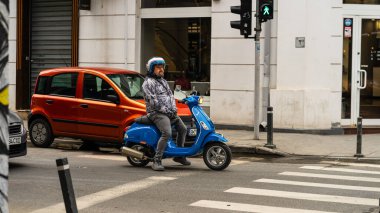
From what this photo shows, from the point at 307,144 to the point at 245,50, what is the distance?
11.9 feet

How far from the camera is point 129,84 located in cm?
1253

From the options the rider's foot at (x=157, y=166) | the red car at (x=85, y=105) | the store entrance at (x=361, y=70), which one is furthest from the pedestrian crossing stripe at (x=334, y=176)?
the store entrance at (x=361, y=70)

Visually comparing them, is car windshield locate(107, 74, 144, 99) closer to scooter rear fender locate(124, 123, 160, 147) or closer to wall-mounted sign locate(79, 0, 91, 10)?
scooter rear fender locate(124, 123, 160, 147)

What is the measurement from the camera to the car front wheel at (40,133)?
1293cm

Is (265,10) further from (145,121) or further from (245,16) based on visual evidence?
(145,121)

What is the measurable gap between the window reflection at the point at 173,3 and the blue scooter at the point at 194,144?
7.80 meters

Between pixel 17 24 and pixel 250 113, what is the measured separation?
8239 millimetres

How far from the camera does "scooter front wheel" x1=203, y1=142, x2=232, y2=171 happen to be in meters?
9.73

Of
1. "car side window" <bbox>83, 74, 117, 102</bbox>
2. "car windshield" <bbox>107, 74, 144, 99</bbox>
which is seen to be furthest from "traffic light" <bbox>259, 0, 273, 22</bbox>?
"car side window" <bbox>83, 74, 117, 102</bbox>

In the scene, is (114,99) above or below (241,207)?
above

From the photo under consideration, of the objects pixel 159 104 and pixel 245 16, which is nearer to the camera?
pixel 159 104

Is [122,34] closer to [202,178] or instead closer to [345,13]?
[345,13]

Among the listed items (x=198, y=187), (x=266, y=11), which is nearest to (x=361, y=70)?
(x=266, y=11)

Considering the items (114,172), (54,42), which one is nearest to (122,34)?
(54,42)
